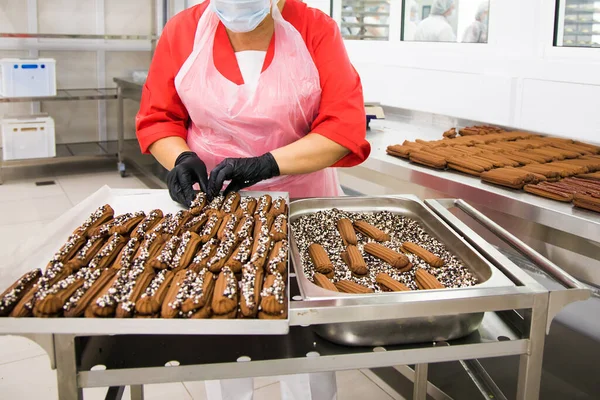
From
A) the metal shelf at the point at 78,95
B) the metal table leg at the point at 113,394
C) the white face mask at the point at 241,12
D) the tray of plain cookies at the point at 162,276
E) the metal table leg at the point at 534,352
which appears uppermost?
the white face mask at the point at 241,12

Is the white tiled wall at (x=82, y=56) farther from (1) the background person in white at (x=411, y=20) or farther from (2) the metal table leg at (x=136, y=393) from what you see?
(2) the metal table leg at (x=136, y=393)

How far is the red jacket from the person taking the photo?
166 centimetres

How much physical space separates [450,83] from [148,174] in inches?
101

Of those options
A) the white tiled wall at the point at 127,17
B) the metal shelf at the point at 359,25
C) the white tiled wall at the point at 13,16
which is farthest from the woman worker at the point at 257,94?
the white tiled wall at the point at 127,17

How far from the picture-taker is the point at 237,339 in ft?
3.61

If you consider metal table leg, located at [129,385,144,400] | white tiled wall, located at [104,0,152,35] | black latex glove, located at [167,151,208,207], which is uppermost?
white tiled wall, located at [104,0,152,35]

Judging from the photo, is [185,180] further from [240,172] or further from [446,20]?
[446,20]

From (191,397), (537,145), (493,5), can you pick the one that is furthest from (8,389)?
(493,5)

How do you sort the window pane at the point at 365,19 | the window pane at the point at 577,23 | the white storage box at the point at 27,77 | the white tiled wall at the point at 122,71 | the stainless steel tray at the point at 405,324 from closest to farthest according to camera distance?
the stainless steel tray at the point at 405,324
the window pane at the point at 577,23
the window pane at the point at 365,19
the white storage box at the point at 27,77
the white tiled wall at the point at 122,71

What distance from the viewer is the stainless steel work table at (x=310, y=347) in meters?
1.00

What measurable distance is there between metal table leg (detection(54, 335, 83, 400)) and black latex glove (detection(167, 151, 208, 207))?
0.58 m

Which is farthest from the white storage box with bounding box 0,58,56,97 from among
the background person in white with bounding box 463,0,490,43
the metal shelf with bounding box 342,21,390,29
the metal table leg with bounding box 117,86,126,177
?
the background person in white with bounding box 463,0,490,43

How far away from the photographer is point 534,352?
1125 millimetres

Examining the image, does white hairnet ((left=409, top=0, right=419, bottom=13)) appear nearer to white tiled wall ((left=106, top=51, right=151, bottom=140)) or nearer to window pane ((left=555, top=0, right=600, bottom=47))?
window pane ((left=555, top=0, right=600, bottom=47))
